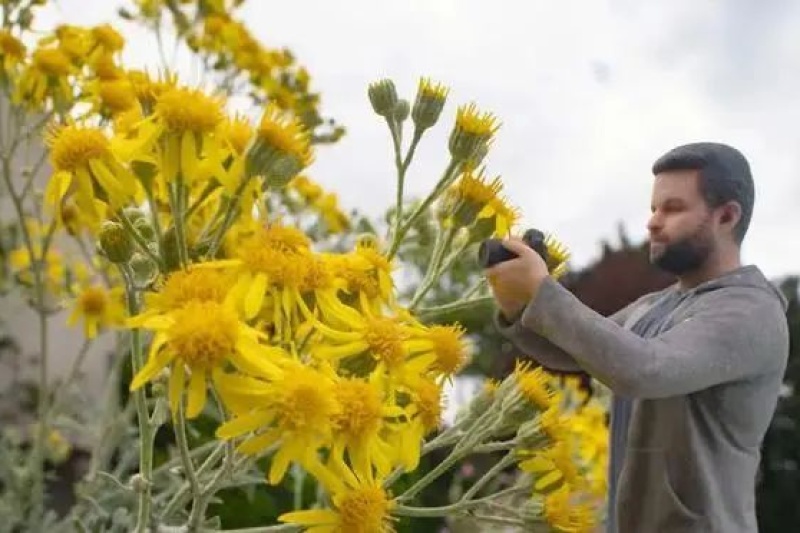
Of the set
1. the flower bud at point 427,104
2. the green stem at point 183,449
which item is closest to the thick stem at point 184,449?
the green stem at point 183,449

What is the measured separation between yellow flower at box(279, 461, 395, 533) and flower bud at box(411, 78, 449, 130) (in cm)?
33

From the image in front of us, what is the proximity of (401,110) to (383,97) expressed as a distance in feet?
0.06

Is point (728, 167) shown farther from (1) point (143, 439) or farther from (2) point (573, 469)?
(1) point (143, 439)

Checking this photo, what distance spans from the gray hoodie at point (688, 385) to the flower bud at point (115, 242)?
26 cm

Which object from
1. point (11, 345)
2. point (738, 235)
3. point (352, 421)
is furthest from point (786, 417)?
point (352, 421)

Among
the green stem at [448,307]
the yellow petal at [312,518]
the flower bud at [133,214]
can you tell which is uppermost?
the flower bud at [133,214]

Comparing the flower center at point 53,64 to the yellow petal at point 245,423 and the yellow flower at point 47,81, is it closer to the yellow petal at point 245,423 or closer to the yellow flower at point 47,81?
the yellow flower at point 47,81

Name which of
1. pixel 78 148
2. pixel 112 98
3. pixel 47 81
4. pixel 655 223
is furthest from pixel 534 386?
pixel 47 81

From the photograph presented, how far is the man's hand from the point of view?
A: 74cm

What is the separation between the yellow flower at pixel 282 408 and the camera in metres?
0.59

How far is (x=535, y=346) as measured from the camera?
854mm

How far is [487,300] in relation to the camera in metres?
0.93

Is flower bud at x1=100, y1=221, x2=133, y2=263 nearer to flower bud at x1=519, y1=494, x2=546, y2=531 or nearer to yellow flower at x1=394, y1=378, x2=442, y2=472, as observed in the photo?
yellow flower at x1=394, y1=378, x2=442, y2=472

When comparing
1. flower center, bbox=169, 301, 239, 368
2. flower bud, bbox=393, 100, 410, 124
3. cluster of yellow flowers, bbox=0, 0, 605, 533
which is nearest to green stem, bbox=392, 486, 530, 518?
cluster of yellow flowers, bbox=0, 0, 605, 533
